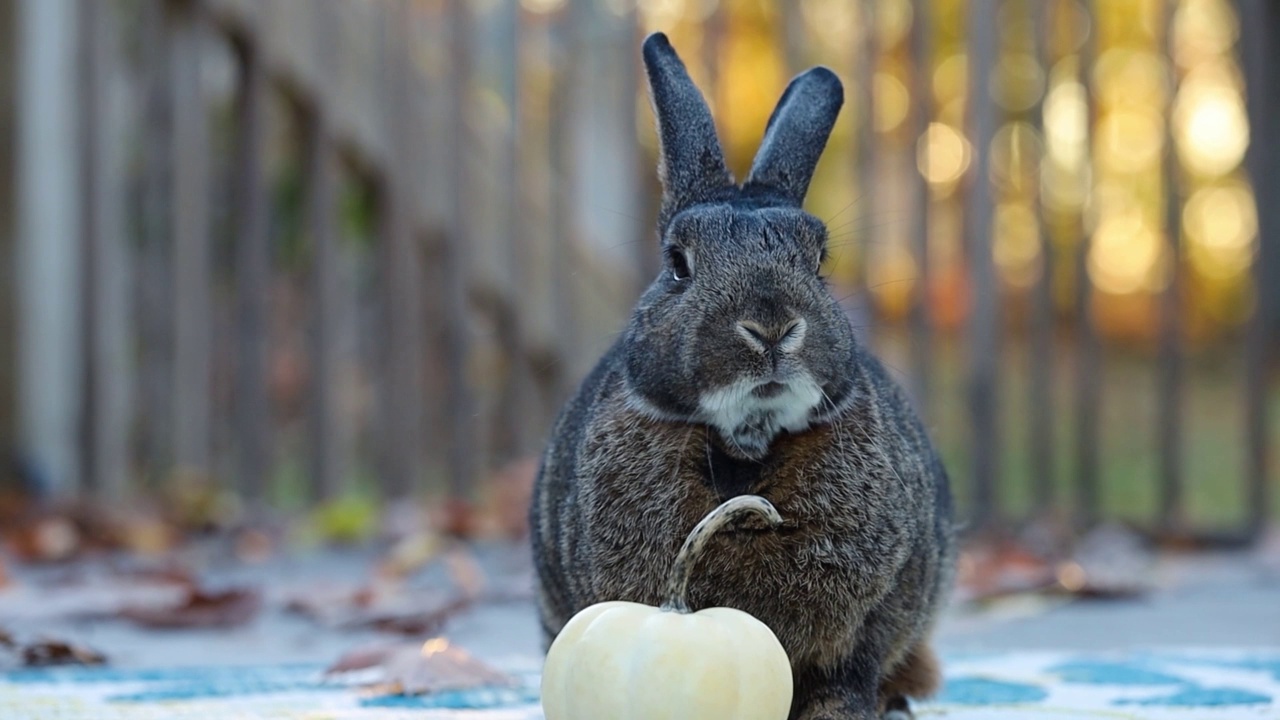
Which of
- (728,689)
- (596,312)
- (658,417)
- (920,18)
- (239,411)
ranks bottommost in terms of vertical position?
(728,689)

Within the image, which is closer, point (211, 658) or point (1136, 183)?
point (211, 658)

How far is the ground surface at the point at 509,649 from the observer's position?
265cm

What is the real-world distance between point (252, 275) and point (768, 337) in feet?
11.8

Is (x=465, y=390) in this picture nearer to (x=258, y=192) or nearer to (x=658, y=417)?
(x=258, y=192)

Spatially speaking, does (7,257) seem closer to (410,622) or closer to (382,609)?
(382,609)

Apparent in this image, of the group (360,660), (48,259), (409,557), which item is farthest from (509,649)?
(48,259)

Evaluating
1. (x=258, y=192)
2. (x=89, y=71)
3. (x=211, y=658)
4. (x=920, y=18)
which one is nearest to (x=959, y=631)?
(x=211, y=658)

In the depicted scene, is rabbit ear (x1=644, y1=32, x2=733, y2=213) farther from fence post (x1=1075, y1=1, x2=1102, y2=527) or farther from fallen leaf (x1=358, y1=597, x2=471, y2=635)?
fence post (x1=1075, y1=1, x2=1102, y2=527)

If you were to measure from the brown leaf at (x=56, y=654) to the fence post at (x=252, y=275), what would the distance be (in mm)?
2347

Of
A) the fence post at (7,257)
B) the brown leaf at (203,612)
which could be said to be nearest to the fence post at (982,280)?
the brown leaf at (203,612)

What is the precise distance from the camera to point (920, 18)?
5.51m

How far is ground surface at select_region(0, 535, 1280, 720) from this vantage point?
8.69 feet

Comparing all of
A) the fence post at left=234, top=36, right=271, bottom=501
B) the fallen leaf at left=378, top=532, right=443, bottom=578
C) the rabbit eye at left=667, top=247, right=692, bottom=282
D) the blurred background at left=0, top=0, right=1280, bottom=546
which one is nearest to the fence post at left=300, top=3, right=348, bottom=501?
the blurred background at left=0, top=0, right=1280, bottom=546

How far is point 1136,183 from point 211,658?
1032 centimetres
